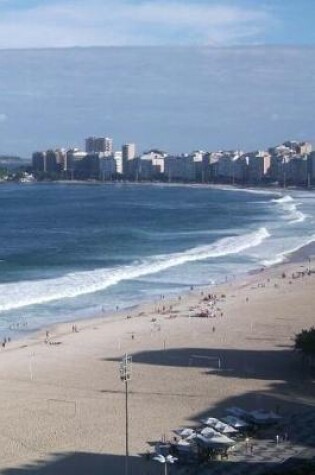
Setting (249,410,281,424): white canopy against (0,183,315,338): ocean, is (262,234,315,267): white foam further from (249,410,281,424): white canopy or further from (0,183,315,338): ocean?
(249,410,281,424): white canopy

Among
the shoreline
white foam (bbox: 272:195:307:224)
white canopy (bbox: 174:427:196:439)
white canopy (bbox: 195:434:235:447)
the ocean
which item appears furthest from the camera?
white foam (bbox: 272:195:307:224)

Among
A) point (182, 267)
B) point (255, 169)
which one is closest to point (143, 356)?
point (182, 267)

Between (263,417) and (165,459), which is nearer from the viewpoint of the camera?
(165,459)

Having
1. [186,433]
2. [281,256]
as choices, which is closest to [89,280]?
[281,256]

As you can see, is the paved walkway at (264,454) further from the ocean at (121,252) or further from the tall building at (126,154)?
the tall building at (126,154)

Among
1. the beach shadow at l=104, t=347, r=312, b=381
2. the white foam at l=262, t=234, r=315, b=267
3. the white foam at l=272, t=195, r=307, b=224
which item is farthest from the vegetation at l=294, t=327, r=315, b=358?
the white foam at l=272, t=195, r=307, b=224

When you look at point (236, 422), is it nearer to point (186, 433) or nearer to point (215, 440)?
point (186, 433)
